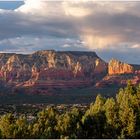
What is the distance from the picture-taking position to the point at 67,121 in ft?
168

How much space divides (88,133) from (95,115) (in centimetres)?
250

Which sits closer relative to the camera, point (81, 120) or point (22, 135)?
point (22, 135)

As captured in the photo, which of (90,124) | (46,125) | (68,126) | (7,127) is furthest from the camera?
(46,125)

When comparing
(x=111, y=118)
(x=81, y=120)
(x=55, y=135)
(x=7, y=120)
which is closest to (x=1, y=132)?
(x=7, y=120)

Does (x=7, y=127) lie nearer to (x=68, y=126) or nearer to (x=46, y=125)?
(x=46, y=125)

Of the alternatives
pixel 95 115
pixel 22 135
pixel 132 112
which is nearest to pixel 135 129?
pixel 132 112

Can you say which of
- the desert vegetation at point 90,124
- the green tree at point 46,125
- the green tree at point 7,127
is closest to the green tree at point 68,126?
the desert vegetation at point 90,124

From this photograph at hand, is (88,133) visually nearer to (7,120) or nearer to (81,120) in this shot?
(81,120)

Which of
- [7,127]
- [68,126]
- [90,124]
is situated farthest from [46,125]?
[90,124]

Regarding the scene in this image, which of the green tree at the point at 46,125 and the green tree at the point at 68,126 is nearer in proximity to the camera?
the green tree at the point at 46,125

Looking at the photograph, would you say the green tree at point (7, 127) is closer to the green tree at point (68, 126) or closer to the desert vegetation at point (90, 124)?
the desert vegetation at point (90, 124)

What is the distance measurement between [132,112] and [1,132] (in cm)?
1509

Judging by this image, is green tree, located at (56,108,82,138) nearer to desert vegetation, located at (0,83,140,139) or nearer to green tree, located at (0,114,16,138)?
desert vegetation, located at (0,83,140,139)

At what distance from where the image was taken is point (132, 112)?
5100 centimetres
